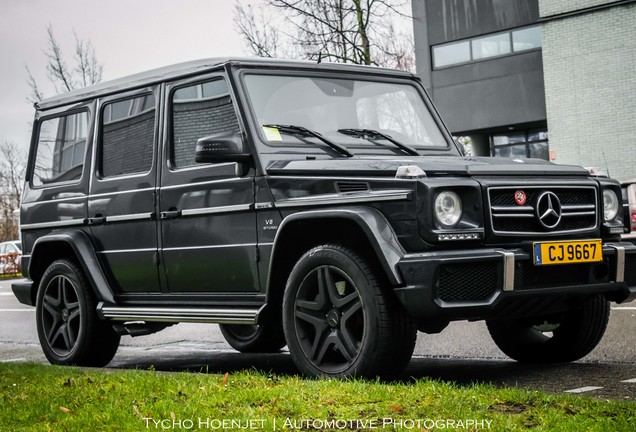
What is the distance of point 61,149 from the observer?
29.8 ft

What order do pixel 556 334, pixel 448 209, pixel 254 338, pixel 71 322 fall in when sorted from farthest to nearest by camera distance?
pixel 254 338, pixel 71 322, pixel 556 334, pixel 448 209

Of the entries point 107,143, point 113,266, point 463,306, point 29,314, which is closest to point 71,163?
point 107,143

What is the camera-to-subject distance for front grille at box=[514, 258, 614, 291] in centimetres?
586

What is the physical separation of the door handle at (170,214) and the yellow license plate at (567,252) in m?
2.73

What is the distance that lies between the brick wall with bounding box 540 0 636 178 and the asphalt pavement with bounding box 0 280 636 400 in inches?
657

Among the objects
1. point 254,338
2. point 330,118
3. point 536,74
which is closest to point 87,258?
point 254,338

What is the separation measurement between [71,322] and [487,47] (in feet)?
86.0

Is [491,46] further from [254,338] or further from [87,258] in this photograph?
[87,258]

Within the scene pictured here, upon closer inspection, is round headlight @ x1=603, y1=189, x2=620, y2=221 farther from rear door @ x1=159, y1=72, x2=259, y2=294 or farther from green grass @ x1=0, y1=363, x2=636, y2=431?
rear door @ x1=159, y1=72, x2=259, y2=294

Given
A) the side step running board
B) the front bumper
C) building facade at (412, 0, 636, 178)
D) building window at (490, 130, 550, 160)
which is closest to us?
the front bumper

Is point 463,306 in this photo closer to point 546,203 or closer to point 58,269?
point 546,203

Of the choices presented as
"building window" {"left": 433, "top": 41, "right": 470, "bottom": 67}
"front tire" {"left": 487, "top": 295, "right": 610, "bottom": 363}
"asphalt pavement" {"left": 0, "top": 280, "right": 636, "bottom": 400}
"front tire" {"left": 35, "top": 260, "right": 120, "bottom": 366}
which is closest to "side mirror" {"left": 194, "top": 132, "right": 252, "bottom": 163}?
"asphalt pavement" {"left": 0, "top": 280, "right": 636, "bottom": 400}

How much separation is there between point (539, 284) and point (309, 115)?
214cm

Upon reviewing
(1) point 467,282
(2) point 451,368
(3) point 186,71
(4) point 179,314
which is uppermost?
(3) point 186,71
